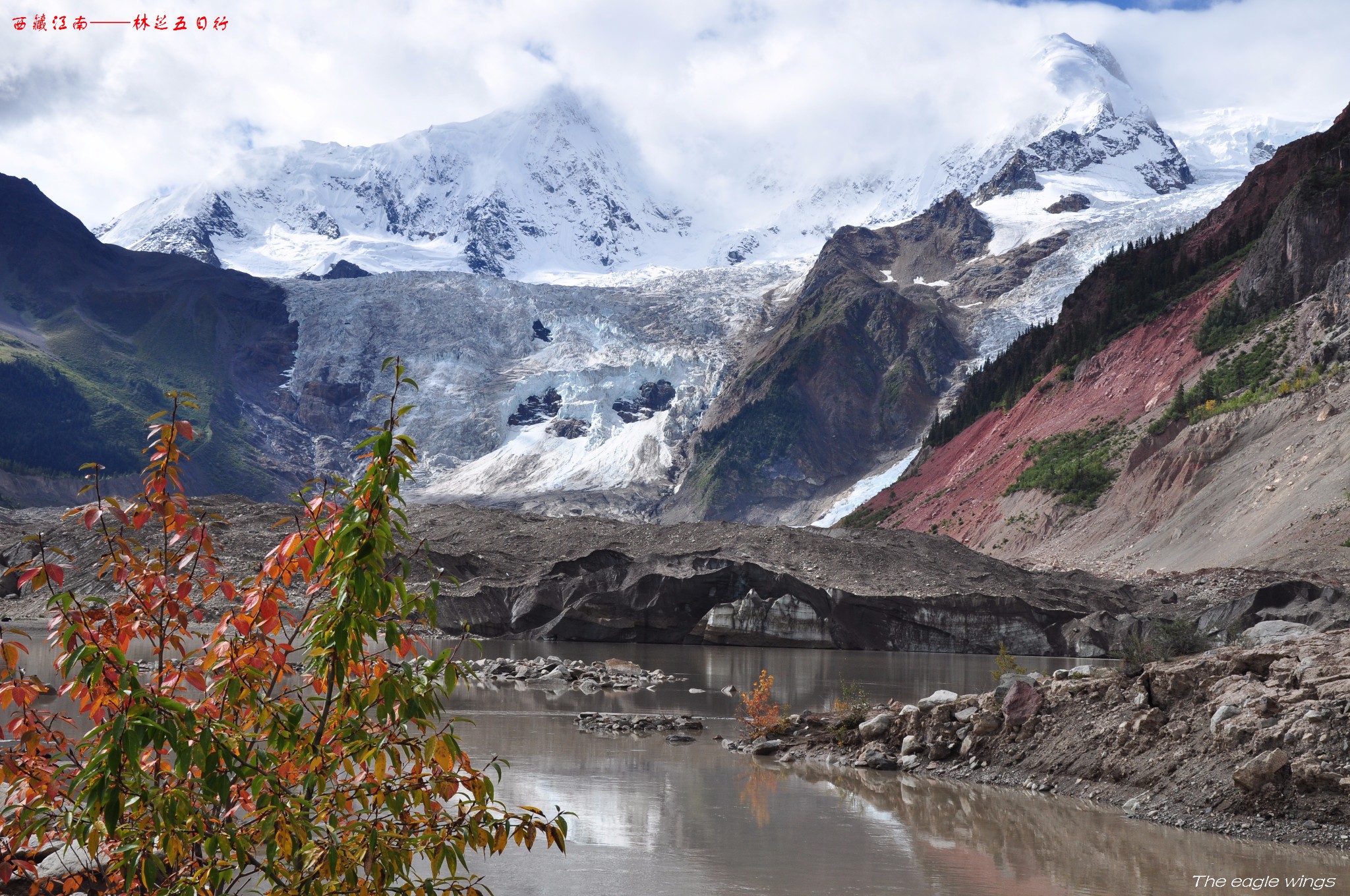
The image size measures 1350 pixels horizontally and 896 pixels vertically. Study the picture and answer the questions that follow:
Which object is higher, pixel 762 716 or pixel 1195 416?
pixel 1195 416

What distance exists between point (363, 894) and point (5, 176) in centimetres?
19259

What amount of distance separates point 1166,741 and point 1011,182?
18074 centimetres

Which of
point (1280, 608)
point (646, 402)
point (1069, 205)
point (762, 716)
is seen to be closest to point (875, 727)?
point (762, 716)

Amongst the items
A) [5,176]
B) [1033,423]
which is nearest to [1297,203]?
[1033,423]

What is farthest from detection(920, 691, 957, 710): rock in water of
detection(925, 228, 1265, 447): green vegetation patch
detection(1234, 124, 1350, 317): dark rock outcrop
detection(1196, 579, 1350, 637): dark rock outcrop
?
detection(925, 228, 1265, 447): green vegetation patch

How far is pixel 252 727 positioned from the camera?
4.94 m

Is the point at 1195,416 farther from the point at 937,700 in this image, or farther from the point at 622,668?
the point at 937,700

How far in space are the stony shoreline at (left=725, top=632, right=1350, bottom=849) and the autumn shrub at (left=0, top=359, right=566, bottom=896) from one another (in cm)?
929

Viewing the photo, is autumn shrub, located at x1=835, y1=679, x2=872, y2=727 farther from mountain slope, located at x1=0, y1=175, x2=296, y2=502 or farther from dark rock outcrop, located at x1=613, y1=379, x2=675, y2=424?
dark rock outcrop, located at x1=613, y1=379, x2=675, y2=424

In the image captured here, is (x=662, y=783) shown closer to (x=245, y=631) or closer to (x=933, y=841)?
(x=933, y=841)

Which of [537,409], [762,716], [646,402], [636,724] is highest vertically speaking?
[646,402]

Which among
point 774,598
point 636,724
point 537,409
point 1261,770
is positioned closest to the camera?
point 1261,770

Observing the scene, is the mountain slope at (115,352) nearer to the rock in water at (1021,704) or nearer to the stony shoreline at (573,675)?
the stony shoreline at (573,675)

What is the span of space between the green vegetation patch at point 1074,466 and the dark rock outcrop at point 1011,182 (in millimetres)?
118982
